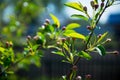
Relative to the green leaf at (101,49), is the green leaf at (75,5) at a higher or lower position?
higher

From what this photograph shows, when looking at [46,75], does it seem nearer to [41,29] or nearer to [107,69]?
[107,69]

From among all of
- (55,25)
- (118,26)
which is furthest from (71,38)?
(118,26)

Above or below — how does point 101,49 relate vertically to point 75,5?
below

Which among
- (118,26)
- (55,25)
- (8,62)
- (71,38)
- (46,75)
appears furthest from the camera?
(118,26)

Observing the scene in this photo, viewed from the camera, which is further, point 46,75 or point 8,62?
point 46,75

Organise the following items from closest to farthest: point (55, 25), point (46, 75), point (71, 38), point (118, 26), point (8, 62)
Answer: point (71, 38), point (8, 62), point (55, 25), point (46, 75), point (118, 26)

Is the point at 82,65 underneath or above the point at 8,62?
underneath

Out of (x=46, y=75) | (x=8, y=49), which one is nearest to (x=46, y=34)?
(x=8, y=49)

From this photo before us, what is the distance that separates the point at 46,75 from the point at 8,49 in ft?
19.9

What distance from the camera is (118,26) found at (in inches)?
424

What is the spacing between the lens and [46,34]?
1510mm

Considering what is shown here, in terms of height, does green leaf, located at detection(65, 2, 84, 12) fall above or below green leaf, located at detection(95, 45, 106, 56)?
above

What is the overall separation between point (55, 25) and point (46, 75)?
597 cm

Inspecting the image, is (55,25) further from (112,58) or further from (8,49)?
(112,58)
